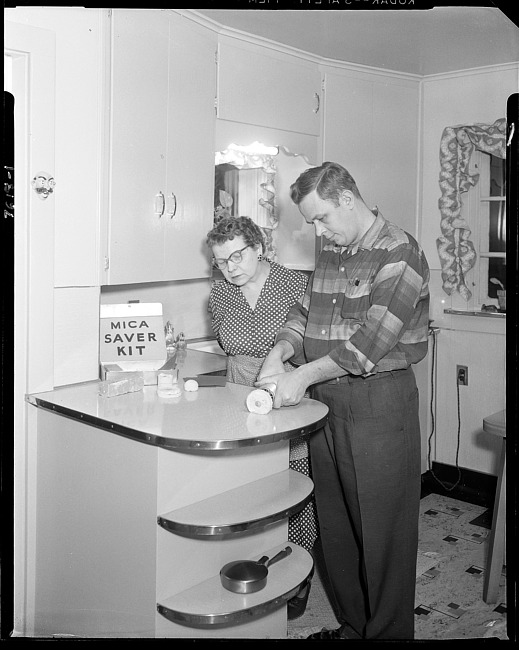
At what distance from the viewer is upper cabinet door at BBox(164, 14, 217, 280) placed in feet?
7.85

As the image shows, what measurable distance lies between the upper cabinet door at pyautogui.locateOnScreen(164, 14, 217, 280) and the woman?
0.97 ft

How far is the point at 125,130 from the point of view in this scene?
2.16 meters

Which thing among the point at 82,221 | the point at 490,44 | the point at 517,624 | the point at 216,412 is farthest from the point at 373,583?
the point at 490,44

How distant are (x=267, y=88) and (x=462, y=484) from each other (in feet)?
6.11

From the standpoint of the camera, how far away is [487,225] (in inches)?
128

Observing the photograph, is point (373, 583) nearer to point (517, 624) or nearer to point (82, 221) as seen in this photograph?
point (517, 624)

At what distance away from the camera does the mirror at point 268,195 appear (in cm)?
282

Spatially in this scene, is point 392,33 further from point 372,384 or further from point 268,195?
point 372,384

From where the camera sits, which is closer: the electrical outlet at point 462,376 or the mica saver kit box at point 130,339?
the mica saver kit box at point 130,339

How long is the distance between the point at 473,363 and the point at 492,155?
0.91m

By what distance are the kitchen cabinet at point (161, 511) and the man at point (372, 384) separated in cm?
11

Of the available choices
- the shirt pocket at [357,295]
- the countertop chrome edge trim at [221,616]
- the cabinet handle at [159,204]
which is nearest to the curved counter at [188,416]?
the shirt pocket at [357,295]

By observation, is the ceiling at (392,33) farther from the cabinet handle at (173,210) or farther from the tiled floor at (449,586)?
the tiled floor at (449,586)

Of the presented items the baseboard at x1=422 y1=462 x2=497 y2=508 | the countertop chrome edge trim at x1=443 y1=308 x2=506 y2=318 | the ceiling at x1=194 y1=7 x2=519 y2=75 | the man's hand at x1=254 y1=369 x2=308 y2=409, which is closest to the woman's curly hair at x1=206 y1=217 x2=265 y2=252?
the man's hand at x1=254 y1=369 x2=308 y2=409
